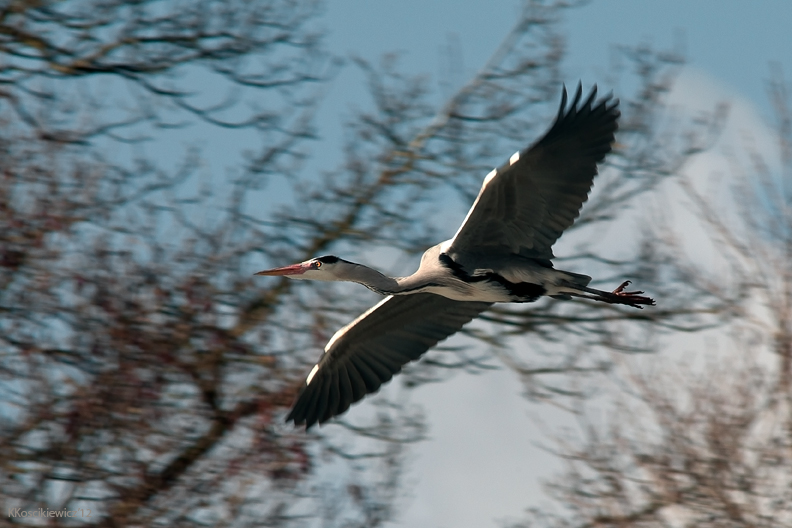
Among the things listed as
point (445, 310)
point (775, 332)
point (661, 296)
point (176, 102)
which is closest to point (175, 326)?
point (445, 310)

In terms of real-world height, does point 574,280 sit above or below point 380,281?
above

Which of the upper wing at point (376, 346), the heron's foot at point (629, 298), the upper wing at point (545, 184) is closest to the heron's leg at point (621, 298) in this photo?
the heron's foot at point (629, 298)

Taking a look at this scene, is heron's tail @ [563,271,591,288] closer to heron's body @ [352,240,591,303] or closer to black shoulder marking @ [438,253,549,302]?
heron's body @ [352,240,591,303]

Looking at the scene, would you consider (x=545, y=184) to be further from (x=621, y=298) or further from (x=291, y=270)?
(x=291, y=270)

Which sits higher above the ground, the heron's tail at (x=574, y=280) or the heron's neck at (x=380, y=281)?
the heron's tail at (x=574, y=280)

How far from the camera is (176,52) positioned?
8867mm

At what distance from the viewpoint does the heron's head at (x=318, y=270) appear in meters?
7.11

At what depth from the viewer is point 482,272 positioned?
6.77m

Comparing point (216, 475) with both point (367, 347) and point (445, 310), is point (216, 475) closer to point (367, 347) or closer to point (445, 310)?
point (367, 347)

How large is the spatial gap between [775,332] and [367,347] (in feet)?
11.1

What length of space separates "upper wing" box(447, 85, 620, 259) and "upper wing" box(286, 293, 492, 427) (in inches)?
34.7

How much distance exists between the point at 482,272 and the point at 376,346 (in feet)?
3.79

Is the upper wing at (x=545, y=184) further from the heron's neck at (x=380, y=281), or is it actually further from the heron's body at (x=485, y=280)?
the heron's neck at (x=380, y=281)

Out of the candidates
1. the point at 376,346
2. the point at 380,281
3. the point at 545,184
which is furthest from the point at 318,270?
the point at 545,184
